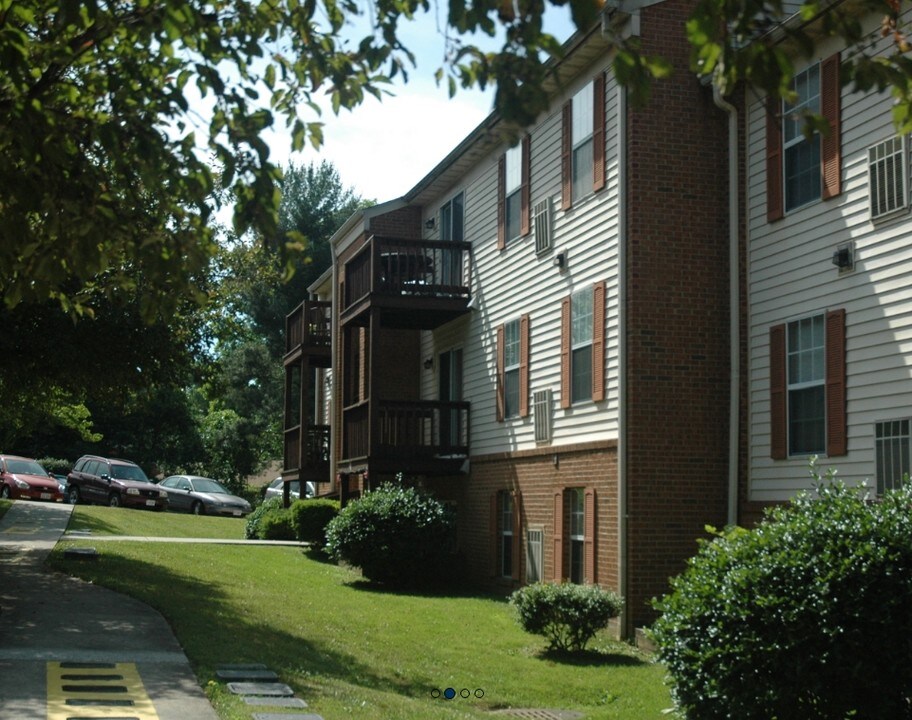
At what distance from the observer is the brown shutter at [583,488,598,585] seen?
56.6 ft

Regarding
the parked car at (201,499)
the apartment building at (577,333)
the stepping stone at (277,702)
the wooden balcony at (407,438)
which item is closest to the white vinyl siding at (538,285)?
the apartment building at (577,333)

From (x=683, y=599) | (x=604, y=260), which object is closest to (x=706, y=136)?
(x=604, y=260)

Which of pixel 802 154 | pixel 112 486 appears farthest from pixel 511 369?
pixel 112 486

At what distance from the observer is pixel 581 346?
723 inches

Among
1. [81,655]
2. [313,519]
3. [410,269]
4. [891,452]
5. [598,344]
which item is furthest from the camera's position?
[313,519]

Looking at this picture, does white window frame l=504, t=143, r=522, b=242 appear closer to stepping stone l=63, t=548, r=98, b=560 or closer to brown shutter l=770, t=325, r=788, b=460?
brown shutter l=770, t=325, r=788, b=460

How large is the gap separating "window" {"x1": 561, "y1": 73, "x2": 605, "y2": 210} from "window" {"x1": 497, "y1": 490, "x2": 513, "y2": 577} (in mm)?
5459

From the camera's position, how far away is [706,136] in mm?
17016

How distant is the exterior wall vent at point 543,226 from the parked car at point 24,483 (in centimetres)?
2484

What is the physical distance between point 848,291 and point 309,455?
18.5 meters

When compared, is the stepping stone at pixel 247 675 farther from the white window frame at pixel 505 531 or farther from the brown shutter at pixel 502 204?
the brown shutter at pixel 502 204

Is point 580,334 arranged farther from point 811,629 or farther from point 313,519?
point 313,519

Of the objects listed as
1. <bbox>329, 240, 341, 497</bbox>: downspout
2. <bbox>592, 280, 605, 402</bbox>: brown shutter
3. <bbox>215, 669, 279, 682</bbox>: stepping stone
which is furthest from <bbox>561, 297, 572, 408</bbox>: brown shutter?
<bbox>329, 240, 341, 497</bbox>: downspout

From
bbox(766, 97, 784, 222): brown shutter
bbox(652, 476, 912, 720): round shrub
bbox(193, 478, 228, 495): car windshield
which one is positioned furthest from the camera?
bbox(193, 478, 228, 495): car windshield
